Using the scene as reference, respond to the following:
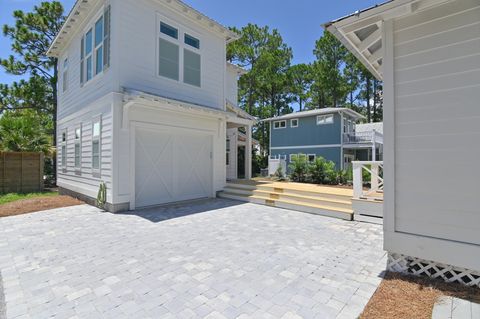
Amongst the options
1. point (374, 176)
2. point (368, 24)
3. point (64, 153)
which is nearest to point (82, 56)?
point (64, 153)

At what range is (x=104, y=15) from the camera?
7469 mm

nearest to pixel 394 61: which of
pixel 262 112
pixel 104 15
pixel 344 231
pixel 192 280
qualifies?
pixel 344 231

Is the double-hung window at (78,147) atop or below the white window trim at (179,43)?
below

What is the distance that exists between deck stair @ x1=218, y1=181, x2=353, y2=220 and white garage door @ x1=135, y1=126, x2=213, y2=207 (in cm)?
129

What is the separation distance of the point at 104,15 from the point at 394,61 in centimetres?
803

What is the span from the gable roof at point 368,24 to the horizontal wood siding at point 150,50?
5.79m

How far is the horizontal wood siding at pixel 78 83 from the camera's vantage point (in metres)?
7.51

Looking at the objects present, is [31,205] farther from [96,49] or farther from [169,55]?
[169,55]

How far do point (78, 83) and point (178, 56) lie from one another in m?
4.33

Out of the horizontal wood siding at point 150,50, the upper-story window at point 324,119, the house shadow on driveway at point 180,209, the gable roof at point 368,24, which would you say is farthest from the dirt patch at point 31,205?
the upper-story window at point 324,119

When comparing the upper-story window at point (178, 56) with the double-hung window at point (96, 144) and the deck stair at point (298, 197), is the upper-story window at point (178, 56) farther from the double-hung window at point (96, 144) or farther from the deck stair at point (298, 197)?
the deck stair at point (298, 197)

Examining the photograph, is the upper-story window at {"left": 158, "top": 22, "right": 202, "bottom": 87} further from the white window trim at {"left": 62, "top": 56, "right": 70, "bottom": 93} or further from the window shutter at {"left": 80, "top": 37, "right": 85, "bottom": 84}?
the white window trim at {"left": 62, "top": 56, "right": 70, "bottom": 93}

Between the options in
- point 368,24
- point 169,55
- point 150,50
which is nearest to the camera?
point 368,24

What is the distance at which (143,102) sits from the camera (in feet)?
22.7
